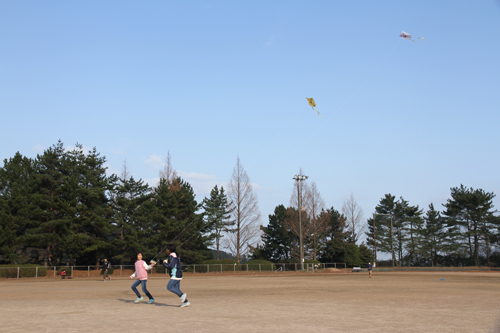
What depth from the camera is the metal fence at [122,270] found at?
36.8m

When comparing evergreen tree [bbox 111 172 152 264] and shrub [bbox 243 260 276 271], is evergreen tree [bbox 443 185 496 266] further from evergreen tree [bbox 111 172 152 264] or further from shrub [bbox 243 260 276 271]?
evergreen tree [bbox 111 172 152 264]

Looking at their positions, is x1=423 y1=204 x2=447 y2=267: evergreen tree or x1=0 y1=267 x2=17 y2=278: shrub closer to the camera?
x1=0 y1=267 x2=17 y2=278: shrub

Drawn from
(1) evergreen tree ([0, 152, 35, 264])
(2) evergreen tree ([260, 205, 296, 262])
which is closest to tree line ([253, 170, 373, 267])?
(2) evergreen tree ([260, 205, 296, 262])

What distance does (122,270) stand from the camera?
45344 millimetres

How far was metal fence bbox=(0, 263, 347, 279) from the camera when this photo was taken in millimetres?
36750

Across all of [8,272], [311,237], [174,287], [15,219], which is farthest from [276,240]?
[174,287]

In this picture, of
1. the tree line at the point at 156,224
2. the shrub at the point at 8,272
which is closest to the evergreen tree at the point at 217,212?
the tree line at the point at 156,224

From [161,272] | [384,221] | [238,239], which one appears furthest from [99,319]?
[384,221]

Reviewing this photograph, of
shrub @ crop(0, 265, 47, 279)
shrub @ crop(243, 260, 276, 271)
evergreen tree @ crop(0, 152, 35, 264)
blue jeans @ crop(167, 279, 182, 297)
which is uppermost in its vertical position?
evergreen tree @ crop(0, 152, 35, 264)

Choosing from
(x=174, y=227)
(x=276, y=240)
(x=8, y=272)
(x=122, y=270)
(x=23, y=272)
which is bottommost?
(x=122, y=270)

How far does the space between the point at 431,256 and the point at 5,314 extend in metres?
70.9

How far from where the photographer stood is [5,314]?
9430mm

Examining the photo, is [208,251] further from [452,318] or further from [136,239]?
[452,318]

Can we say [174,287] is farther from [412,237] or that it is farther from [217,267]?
[412,237]
